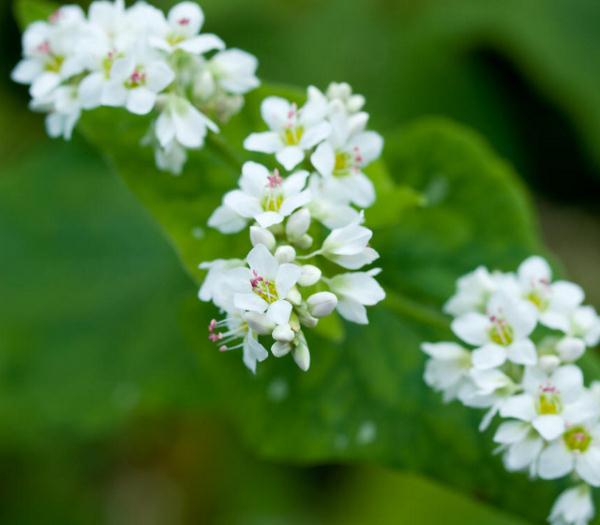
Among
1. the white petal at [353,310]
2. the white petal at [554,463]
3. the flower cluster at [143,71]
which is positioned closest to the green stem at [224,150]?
the flower cluster at [143,71]

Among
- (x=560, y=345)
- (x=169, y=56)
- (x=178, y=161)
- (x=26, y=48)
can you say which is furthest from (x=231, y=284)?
(x=26, y=48)

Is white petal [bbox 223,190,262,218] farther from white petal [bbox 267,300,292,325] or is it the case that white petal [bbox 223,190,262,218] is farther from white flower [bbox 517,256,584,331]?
white flower [bbox 517,256,584,331]

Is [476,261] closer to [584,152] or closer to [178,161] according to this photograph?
[178,161]

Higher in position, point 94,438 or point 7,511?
point 94,438

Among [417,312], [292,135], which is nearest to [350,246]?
[292,135]

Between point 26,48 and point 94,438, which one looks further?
point 94,438

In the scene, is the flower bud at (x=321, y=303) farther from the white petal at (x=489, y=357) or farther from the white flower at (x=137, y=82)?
the white flower at (x=137, y=82)

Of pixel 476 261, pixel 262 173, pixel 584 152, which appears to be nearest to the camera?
pixel 262 173
